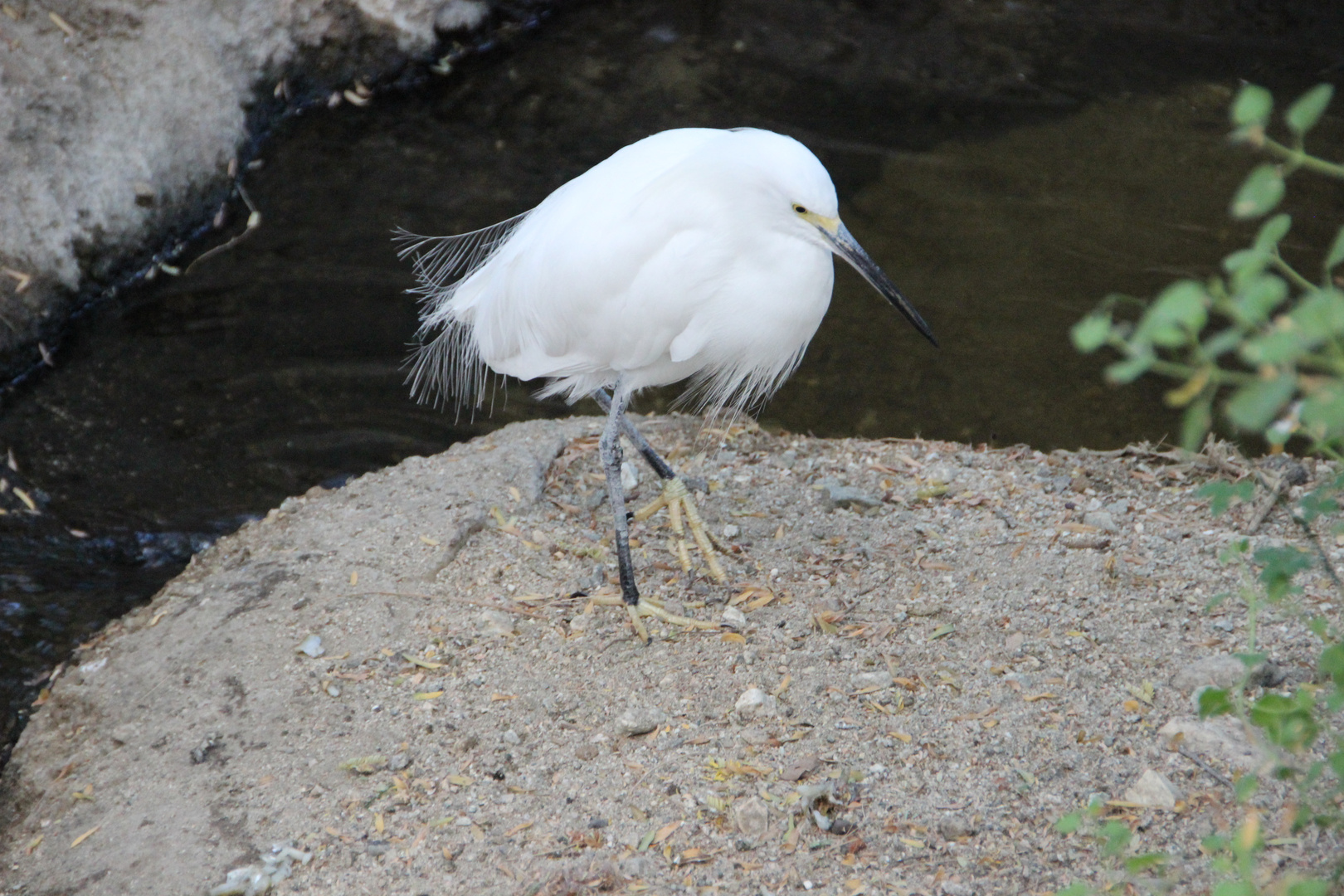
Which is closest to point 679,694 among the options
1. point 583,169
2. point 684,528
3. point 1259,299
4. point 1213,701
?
point 684,528

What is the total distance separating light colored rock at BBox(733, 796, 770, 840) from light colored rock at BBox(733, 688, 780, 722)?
1.05 feet

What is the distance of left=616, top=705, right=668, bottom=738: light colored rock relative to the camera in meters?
2.58

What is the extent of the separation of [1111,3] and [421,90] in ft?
15.3

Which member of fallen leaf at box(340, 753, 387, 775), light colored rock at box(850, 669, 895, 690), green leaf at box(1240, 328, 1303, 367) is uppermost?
green leaf at box(1240, 328, 1303, 367)

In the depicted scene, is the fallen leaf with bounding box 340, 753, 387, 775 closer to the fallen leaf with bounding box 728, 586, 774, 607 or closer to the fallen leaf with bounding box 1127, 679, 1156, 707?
the fallen leaf with bounding box 728, 586, 774, 607

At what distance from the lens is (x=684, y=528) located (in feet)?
11.0

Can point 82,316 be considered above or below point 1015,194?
above

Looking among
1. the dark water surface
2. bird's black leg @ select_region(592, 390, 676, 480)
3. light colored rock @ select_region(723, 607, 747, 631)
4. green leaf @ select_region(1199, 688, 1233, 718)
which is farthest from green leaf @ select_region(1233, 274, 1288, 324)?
the dark water surface

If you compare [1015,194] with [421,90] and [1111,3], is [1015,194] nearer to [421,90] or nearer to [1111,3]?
[1111,3]

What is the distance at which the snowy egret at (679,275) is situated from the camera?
2.77 m

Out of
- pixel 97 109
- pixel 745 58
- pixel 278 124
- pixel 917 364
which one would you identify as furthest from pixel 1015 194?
pixel 97 109

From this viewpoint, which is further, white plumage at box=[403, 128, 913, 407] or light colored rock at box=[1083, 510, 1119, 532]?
light colored rock at box=[1083, 510, 1119, 532]

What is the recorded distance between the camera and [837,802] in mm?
2285

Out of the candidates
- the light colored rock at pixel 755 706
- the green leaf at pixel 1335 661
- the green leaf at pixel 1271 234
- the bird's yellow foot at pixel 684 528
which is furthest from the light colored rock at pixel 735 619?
the green leaf at pixel 1271 234
